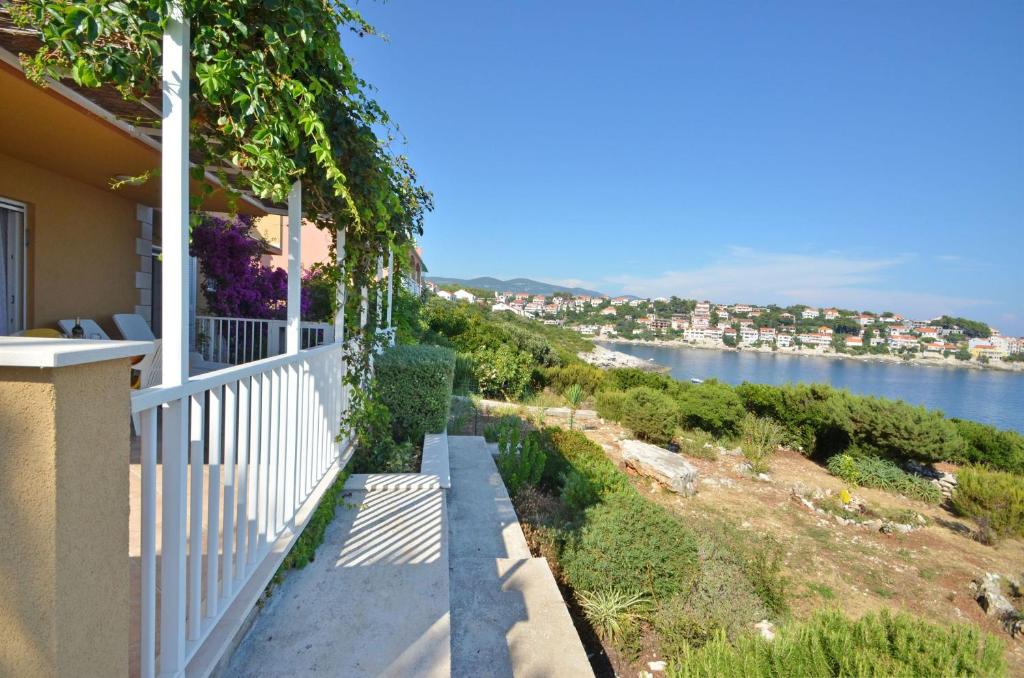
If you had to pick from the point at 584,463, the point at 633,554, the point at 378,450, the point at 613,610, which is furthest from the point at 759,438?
the point at 378,450

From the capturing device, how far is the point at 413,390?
16.2ft

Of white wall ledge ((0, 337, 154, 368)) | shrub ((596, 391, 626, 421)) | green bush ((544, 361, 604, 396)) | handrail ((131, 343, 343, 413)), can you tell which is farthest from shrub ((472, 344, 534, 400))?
white wall ledge ((0, 337, 154, 368))

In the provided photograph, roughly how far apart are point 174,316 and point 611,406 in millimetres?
9374

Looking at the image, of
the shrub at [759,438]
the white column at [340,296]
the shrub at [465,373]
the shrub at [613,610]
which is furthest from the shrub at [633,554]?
the shrub at [465,373]

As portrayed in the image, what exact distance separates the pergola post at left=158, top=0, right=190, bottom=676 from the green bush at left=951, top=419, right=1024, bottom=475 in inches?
463

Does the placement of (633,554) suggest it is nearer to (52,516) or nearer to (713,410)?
(52,516)

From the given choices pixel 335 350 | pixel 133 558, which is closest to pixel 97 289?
pixel 335 350

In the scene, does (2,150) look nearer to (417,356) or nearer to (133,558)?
(417,356)

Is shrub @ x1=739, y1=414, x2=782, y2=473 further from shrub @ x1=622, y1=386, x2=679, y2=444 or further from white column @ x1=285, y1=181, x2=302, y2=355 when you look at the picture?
white column @ x1=285, y1=181, x2=302, y2=355

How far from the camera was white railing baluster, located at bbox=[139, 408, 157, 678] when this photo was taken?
4.04 ft

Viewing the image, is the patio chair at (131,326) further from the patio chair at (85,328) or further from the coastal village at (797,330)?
the coastal village at (797,330)

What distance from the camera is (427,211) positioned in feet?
15.6

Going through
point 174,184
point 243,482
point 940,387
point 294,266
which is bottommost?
point 940,387

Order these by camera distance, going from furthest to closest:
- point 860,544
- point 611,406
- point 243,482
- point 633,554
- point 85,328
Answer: point 611,406 → point 860,544 → point 85,328 → point 633,554 → point 243,482
